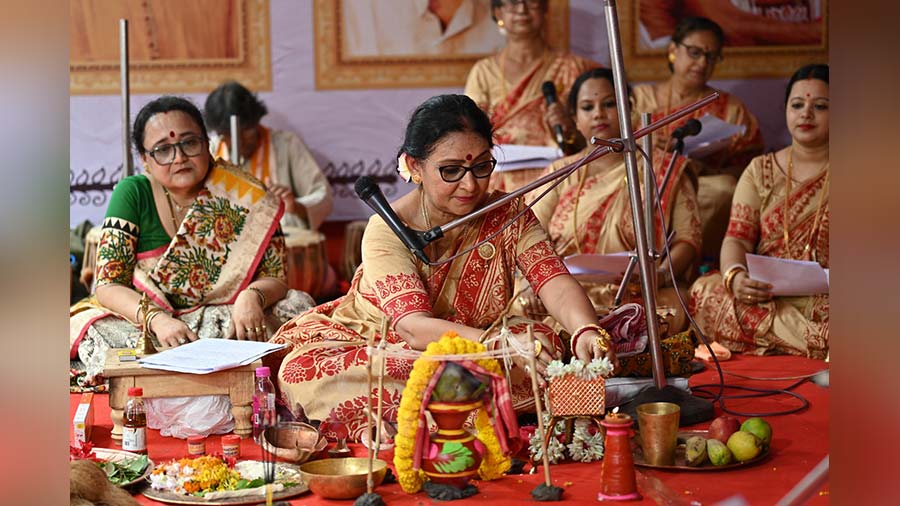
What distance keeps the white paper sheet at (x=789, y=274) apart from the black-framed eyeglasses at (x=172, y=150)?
2729 millimetres

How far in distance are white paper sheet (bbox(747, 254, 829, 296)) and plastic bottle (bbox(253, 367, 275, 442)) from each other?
2.62 meters

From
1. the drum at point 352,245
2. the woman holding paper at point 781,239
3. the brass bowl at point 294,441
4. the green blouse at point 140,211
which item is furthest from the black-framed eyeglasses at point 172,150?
the drum at point 352,245

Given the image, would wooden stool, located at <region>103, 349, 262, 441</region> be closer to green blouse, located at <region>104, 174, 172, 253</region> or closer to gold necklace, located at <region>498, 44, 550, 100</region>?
green blouse, located at <region>104, 174, 172, 253</region>

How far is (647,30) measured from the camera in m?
8.51

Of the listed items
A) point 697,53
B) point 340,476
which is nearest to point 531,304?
point 340,476

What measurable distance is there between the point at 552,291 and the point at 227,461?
4.24 feet

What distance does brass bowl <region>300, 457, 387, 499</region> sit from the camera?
10.9 feet

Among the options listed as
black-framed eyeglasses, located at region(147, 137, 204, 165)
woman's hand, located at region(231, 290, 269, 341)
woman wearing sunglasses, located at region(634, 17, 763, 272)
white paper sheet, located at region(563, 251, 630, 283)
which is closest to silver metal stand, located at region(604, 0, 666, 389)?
white paper sheet, located at region(563, 251, 630, 283)

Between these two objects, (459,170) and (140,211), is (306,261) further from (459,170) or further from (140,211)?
(459,170)

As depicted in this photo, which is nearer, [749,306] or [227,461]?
[227,461]
